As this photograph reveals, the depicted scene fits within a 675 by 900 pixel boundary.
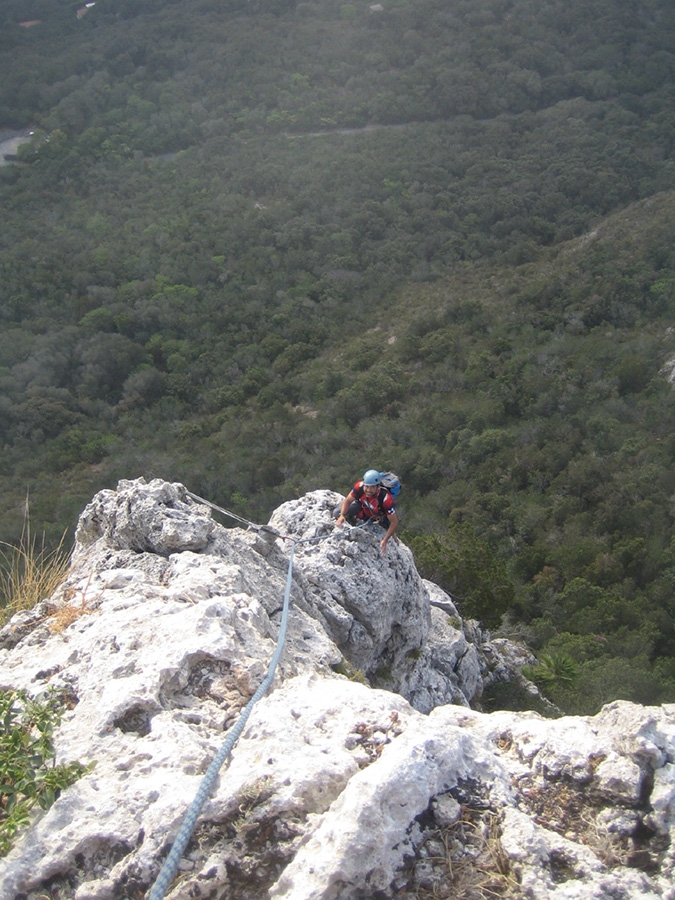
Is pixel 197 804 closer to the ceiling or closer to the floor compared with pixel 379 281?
closer to the ceiling

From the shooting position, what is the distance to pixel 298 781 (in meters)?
3.58

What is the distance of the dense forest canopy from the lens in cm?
2806

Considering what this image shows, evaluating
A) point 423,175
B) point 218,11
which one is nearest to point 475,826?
point 423,175

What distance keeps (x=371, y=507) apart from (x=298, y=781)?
4.69 metres

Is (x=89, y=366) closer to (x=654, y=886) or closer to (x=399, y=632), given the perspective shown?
(x=399, y=632)

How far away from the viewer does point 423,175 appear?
6506cm

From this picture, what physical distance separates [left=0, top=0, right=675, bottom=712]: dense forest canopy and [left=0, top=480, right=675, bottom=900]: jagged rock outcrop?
416 inches

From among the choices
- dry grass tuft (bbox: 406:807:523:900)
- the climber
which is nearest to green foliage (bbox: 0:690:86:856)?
dry grass tuft (bbox: 406:807:523:900)

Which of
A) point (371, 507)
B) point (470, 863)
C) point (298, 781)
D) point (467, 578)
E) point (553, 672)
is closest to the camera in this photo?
point (470, 863)

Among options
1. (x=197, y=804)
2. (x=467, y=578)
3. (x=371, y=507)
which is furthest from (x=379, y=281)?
(x=197, y=804)

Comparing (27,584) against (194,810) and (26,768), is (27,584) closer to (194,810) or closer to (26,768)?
(26,768)

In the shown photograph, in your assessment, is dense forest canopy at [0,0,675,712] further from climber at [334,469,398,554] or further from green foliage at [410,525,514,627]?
climber at [334,469,398,554]

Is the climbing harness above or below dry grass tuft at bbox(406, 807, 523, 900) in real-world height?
above

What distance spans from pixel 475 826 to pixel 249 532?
438 centimetres
